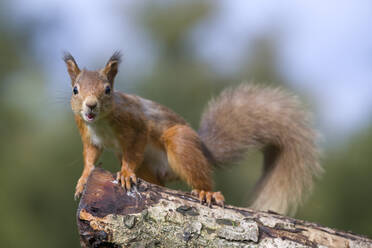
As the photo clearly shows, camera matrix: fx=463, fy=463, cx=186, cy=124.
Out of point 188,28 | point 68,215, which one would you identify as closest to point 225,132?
point 68,215

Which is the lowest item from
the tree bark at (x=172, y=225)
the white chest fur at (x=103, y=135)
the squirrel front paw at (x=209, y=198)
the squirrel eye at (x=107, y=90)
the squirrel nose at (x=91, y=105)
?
the tree bark at (x=172, y=225)

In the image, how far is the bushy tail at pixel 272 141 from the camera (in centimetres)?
328

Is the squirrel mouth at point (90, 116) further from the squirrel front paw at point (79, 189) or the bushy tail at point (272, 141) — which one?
the bushy tail at point (272, 141)

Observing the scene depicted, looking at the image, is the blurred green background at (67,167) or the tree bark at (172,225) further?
the blurred green background at (67,167)

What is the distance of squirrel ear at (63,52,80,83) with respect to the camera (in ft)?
9.43

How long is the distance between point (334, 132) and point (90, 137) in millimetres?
9986

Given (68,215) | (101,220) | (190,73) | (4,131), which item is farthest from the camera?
(190,73)

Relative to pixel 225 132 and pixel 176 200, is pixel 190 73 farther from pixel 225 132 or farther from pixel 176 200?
pixel 176 200

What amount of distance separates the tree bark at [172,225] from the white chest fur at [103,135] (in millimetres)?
601

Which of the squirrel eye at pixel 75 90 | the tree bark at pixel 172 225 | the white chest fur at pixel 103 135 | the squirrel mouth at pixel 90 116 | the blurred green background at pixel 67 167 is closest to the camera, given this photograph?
the tree bark at pixel 172 225

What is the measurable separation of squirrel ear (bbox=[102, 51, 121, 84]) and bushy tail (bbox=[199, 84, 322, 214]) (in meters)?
0.89

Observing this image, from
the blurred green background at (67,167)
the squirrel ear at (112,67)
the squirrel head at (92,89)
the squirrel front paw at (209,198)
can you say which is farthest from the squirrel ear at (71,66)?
the blurred green background at (67,167)

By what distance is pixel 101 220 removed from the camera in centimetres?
205

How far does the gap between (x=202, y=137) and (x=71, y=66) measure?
1120 millimetres
